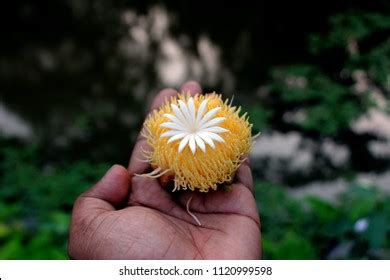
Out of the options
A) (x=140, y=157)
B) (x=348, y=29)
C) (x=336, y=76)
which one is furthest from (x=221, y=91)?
(x=140, y=157)

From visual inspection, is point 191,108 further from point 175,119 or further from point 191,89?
point 191,89

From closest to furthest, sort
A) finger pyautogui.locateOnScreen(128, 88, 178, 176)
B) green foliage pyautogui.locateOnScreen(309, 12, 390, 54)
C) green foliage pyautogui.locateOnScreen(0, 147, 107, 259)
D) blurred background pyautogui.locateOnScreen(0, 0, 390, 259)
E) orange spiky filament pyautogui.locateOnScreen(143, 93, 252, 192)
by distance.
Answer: orange spiky filament pyautogui.locateOnScreen(143, 93, 252, 192) < finger pyautogui.locateOnScreen(128, 88, 178, 176) < green foliage pyautogui.locateOnScreen(0, 147, 107, 259) < blurred background pyautogui.locateOnScreen(0, 0, 390, 259) < green foliage pyautogui.locateOnScreen(309, 12, 390, 54)

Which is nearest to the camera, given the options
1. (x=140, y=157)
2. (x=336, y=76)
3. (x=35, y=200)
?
(x=140, y=157)

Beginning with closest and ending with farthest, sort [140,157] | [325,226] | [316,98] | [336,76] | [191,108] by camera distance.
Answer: [191,108] < [140,157] < [325,226] < [316,98] < [336,76]

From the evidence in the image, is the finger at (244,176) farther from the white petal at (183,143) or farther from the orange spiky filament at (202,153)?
the white petal at (183,143)

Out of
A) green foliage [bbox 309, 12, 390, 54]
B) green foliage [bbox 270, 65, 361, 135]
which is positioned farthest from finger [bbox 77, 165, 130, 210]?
green foliage [bbox 309, 12, 390, 54]

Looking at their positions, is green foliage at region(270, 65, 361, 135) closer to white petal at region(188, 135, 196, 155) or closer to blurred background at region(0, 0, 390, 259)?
blurred background at region(0, 0, 390, 259)
